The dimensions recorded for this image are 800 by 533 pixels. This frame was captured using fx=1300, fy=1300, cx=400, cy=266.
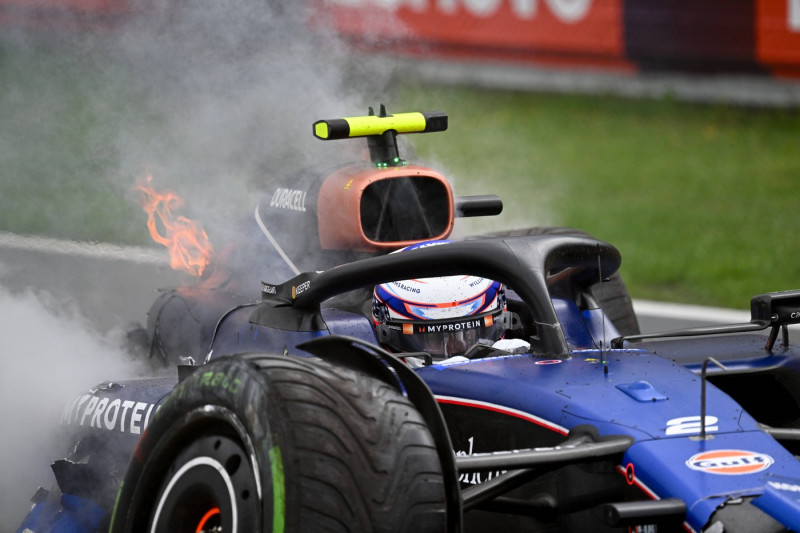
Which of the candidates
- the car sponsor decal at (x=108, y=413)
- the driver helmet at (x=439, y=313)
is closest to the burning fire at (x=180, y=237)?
the car sponsor decal at (x=108, y=413)

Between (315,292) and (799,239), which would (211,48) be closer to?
(315,292)

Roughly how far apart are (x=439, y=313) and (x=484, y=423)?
784 mm

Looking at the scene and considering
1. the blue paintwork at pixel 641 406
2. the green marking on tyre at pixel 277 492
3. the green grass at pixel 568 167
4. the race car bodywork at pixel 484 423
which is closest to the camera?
the green marking on tyre at pixel 277 492

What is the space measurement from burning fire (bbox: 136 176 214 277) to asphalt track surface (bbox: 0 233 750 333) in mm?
1774

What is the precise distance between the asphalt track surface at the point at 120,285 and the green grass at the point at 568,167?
197mm

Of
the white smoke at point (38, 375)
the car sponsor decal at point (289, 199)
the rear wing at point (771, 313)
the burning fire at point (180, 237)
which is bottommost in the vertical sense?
the white smoke at point (38, 375)

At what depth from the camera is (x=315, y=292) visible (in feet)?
14.8

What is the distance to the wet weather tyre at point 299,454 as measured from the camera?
3.11 meters

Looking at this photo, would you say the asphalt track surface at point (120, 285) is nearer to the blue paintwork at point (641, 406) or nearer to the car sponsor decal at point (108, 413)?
the car sponsor decal at point (108, 413)

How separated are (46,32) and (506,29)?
532 centimetres

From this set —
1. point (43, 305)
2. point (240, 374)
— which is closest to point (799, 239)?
point (43, 305)

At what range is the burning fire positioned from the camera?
242 inches

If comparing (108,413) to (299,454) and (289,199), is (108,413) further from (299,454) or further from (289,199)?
(299,454)

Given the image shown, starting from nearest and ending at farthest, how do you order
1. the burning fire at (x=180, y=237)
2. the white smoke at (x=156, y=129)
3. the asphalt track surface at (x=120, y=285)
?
the white smoke at (x=156, y=129) → the burning fire at (x=180, y=237) → the asphalt track surface at (x=120, y=285)
